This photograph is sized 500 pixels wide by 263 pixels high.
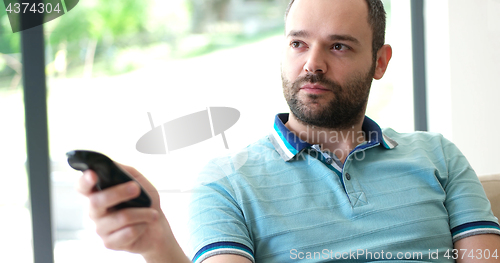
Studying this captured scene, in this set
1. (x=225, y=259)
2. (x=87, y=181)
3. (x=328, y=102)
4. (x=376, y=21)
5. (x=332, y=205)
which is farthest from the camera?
(x=376, y=21)

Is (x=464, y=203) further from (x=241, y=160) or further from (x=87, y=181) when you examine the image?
(x=87, y=181)

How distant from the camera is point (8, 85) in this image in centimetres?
159

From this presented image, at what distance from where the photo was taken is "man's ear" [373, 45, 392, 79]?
1303mm

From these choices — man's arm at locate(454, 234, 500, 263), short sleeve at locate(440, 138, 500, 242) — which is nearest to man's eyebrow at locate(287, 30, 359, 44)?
short sleeve at locate(440, 138, 500, 242)

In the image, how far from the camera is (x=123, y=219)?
57 centimetres

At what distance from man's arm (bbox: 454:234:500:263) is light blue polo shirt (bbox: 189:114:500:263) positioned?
18mm

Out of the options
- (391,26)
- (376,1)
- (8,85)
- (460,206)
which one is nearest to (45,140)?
(8,85)

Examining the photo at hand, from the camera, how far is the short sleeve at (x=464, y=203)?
41.2 inches

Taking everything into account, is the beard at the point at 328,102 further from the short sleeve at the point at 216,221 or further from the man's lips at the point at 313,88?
the short sleeve at the point at 216,221

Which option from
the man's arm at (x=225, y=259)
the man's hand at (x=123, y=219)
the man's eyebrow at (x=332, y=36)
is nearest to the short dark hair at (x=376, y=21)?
the man's eyebrow at (x=332, y=36)

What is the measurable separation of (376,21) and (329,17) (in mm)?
198

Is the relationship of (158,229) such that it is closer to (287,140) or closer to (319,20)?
(287,140)

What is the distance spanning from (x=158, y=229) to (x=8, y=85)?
1296 mm

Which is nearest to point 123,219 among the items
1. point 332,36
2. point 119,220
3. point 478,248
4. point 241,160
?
point 119,220
